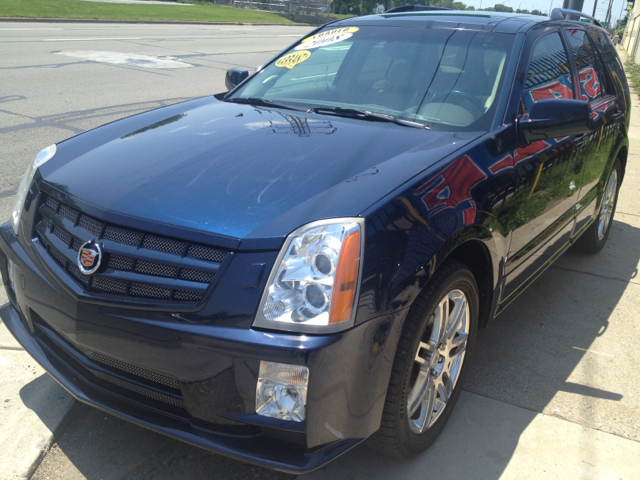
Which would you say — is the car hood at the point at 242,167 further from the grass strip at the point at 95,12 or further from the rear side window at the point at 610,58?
the grass strip at the point at 95,12

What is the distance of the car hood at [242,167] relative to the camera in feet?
6.96

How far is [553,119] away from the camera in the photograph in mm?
2891

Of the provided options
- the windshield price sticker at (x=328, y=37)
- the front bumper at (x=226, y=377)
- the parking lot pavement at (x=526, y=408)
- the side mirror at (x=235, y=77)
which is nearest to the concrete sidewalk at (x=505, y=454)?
the parking lot pavement at (x=526, y=408)

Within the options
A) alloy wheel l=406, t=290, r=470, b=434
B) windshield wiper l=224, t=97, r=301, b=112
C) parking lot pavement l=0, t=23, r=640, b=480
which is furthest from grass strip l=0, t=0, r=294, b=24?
alloy wheel l=406, t=290, r=470, b=434

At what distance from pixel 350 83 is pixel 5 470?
249 centimetres

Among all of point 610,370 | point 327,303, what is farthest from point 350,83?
point 610,370

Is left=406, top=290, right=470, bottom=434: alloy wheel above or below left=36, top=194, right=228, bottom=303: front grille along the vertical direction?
below

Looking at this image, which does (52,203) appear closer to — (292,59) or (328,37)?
(292,59)

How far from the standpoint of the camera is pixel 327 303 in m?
1.91

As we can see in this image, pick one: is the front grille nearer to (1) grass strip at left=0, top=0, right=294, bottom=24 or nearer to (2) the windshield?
(2) the windshield

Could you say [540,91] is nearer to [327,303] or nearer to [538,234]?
[538,234]

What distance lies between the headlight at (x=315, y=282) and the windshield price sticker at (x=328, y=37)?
7.02 feet

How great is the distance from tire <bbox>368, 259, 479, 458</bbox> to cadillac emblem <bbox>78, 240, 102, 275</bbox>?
108 cm

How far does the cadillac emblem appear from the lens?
2107 mm
